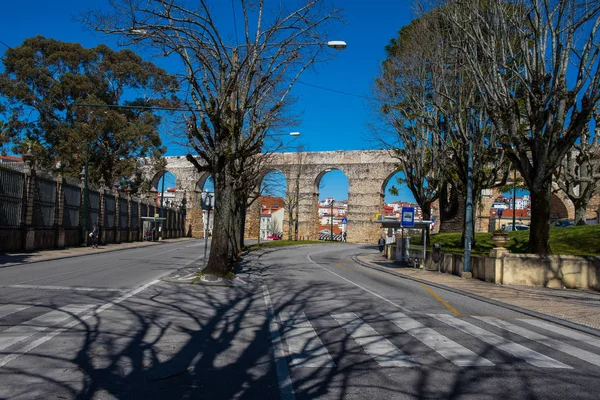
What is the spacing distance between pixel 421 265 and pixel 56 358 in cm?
2236

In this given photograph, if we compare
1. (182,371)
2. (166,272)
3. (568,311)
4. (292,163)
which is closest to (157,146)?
(292,163)

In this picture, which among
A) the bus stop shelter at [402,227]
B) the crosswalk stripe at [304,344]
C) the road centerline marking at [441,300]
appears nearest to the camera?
the crosswalk stripe at [304,344]

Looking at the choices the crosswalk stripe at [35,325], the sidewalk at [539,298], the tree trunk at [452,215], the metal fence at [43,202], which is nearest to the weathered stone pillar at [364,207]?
the tree trunk at [452,215]

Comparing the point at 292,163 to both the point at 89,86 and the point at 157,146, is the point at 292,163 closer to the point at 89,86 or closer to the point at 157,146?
the point at 157,146

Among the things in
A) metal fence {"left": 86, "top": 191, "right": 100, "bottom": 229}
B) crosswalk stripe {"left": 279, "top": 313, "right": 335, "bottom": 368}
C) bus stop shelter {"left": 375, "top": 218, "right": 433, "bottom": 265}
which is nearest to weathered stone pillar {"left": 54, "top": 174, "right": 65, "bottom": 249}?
metal fence {"left": 86, "top": 191, "right": 100, "bottom": 229}

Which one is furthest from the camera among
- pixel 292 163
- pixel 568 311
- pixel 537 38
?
pixel 292 163

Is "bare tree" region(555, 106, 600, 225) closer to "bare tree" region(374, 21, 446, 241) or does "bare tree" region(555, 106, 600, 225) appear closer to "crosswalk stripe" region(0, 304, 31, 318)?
"bare tree" region(374, 21, 446, 241)

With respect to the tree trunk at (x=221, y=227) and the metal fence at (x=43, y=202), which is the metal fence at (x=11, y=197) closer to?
the metal fence at (x=43, y=202)

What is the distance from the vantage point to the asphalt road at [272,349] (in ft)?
16.8

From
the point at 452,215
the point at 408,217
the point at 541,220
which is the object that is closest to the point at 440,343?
the point at 541,220

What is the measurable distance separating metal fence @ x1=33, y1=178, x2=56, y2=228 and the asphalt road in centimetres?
1613

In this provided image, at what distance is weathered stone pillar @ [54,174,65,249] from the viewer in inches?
1142

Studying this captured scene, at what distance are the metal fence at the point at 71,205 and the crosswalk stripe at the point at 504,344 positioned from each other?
25961mm

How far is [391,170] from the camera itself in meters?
60.2
